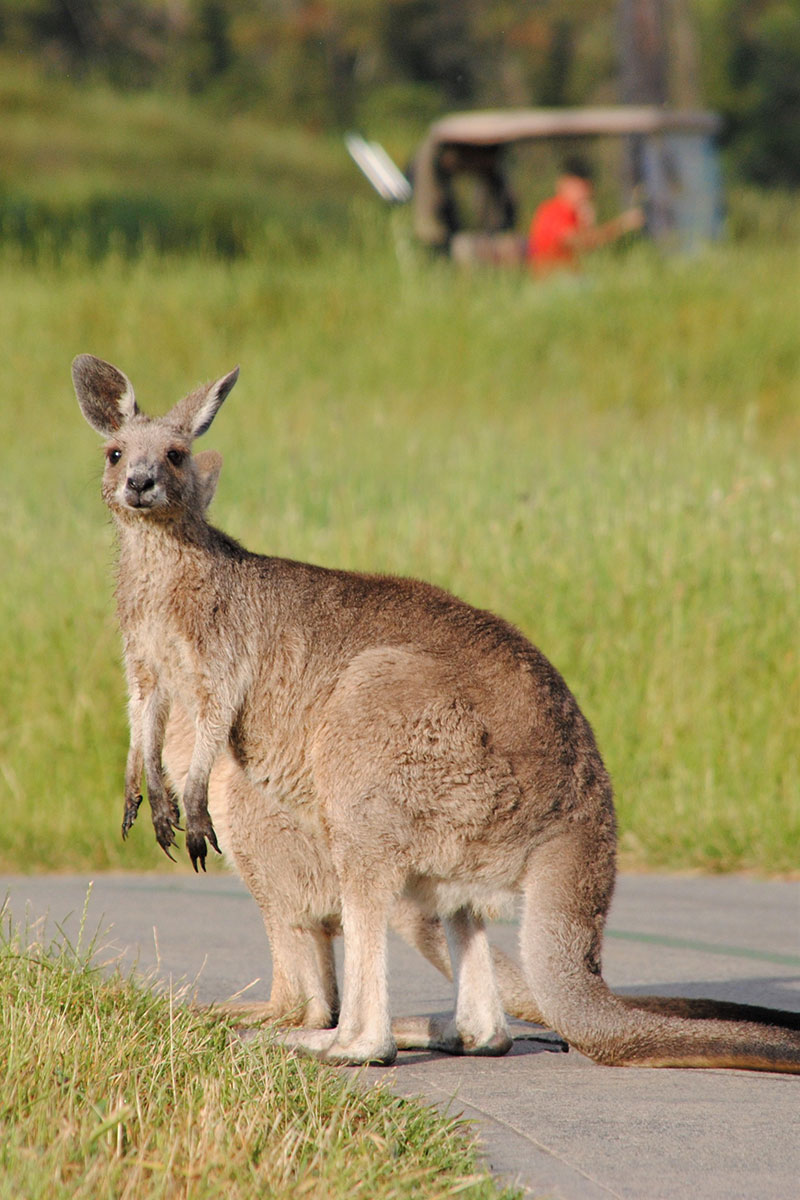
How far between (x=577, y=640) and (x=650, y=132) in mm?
11869

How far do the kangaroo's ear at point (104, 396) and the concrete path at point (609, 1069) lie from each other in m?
1.23

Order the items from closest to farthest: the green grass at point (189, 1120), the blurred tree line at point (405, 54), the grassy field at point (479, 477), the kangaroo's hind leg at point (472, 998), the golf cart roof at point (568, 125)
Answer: the green grass at point (189, 1120), the kangaroo's hind leg at point (472, 998), the grassy field at point (479, 477), the golf cart roof at point (568, 125), the blurred tree line at point (405, 54)

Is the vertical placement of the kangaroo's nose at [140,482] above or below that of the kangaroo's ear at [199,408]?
below

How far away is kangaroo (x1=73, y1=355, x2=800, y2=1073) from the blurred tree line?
3400 cm

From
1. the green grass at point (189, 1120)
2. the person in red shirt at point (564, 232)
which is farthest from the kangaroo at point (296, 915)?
the person in red shirt at point (564, 232)

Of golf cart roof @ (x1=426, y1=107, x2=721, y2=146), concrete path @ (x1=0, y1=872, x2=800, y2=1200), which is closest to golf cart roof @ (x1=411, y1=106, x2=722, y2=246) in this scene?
golf cart roof @ (x1=426, y1=107, x2=721, y2=146)

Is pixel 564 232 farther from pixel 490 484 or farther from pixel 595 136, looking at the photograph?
pixel 490 484

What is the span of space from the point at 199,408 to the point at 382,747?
103 cm

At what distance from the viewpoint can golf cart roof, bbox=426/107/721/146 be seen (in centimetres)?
1712

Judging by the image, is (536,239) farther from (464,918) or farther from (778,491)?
(464,918)

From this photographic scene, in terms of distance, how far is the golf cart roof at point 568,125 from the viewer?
17.1m

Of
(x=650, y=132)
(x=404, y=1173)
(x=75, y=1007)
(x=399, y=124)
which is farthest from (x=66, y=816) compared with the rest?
(x=399, y=124)

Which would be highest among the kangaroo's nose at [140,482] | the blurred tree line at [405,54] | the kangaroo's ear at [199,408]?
the blurred tree line at [405,54]

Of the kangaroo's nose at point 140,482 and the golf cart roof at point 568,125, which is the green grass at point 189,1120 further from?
Result: the golf cart roof at point 568,125
